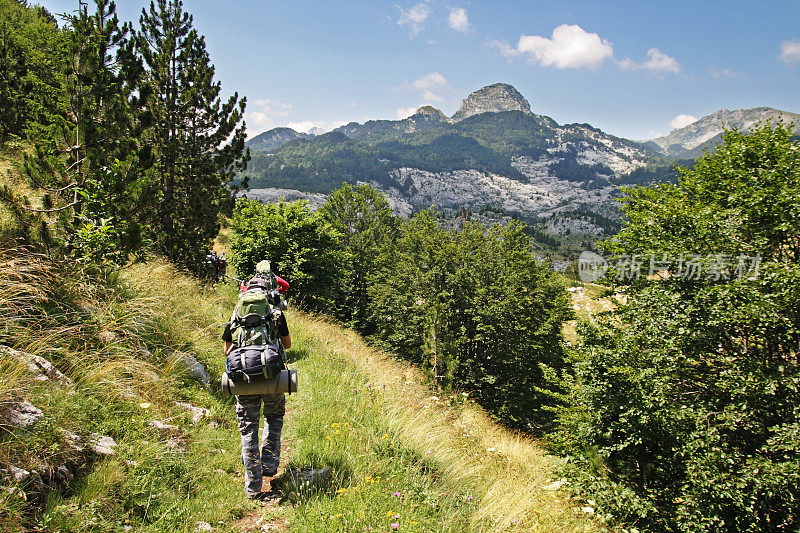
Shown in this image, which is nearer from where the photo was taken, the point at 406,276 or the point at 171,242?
the point at 171,242

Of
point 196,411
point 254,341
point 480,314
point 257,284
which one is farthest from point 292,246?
point 480,314

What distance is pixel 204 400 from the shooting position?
216 inches

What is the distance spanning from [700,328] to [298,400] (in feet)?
41.5

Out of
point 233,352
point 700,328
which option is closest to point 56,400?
point 233,352

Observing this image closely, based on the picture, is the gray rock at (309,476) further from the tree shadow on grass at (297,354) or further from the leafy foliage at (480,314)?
the leafy foliage at (480,314)

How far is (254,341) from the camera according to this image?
4059 millimetres

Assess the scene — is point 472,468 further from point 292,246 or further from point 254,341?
point 292,246

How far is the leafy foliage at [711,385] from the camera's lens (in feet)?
31.4

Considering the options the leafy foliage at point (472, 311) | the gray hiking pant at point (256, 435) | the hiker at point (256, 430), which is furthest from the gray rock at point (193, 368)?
the leafy foliage at point (472, 311)

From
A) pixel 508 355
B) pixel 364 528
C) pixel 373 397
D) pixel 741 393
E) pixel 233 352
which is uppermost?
pixel 233 352

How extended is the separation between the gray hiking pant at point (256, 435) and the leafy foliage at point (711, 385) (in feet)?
29.6

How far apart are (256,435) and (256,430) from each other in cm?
5

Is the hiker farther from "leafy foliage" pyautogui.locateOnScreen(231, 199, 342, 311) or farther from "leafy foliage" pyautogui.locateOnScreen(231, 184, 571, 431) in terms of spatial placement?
"leafy foliage" pyautogui.locateOnScreen(231, 184, 571, 431)

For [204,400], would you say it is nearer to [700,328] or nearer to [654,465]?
[654,465]
